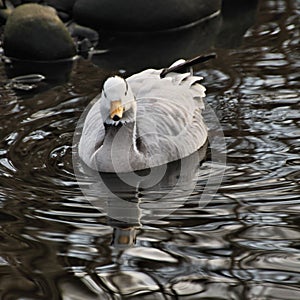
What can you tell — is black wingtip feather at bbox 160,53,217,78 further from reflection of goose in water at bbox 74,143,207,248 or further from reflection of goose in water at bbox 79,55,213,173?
reflection of goose in water at bbox 74,143,207,248

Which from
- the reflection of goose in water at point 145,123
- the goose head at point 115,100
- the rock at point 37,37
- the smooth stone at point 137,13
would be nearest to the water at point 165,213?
the reflection of goose in water at point 145,123

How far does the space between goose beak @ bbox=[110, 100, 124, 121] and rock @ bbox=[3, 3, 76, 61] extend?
4266 millimetres

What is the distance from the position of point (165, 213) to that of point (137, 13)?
5843mm

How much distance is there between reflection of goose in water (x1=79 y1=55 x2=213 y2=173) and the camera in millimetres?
7281

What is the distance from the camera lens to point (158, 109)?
800 cm

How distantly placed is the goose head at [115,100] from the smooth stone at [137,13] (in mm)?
4904

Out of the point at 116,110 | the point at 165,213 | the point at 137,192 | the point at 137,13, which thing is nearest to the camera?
the point at 165,213

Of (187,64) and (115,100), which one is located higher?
(115,100)

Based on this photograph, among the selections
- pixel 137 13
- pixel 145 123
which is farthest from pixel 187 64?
pixel 137 13

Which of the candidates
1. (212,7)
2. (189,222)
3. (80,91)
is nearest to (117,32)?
(212,7)

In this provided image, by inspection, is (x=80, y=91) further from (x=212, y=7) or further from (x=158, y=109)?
(x=212, y=7)

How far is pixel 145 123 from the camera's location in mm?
7816

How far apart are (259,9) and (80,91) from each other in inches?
166

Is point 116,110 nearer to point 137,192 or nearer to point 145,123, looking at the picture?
point 137,192
